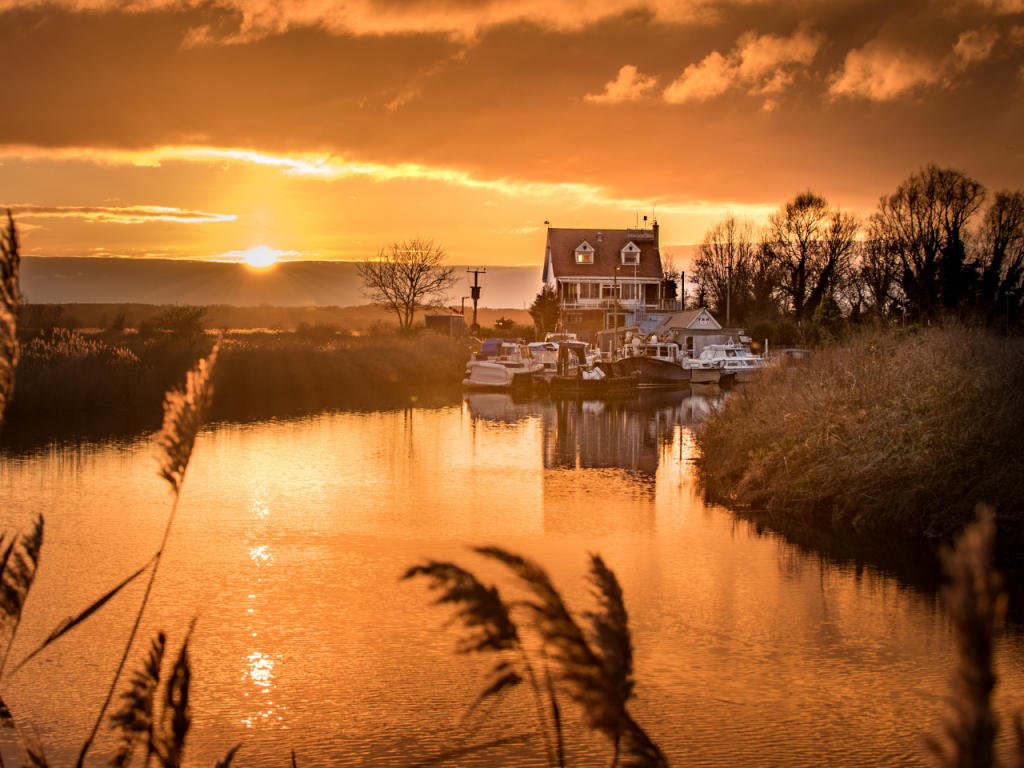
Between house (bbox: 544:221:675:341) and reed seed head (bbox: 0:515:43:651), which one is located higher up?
house (bbox: 544:221:675:341)

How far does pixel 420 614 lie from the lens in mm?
9758

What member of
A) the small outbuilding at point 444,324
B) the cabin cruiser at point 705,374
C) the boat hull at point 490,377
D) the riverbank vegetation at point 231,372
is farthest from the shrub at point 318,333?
the cabin cruiser at point 705,374

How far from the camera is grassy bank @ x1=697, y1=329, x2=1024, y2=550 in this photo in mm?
12328

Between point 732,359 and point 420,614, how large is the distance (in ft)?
139

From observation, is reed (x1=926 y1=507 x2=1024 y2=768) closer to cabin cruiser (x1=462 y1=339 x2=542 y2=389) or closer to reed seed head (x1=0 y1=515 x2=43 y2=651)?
reed seed head (x1=0 y1=515 x2=43 y2=651)

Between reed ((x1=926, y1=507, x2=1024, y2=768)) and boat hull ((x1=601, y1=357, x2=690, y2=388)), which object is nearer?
reed ((x1=926, y1=507, x2=1024, y2=768))

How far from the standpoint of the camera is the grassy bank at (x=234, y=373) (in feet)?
90.7

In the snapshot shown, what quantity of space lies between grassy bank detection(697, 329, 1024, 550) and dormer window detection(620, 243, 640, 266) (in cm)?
5166

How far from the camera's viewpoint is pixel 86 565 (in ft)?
37.8

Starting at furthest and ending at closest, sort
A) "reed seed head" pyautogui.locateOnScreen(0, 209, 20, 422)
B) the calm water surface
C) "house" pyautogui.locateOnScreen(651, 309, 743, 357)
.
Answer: "house" pyautogui.locateOnScreen(651, 309, 743, 357), the calm water surface, "reed seed head" pyautogui.locateOnScreen(0, 209, 20, 422)

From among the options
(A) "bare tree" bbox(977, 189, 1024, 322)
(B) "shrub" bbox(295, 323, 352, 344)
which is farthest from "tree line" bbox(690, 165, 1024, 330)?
(B) "shrub" bbox(295, 323, 352, 344)

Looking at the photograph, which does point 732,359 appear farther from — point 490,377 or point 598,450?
point 598,450

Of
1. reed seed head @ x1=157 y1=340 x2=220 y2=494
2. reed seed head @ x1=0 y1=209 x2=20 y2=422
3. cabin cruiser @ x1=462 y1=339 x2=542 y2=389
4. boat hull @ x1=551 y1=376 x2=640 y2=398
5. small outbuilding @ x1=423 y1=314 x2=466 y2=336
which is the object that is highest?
small outbuilding @ x1=423 y1=314 x2=466 y2=336

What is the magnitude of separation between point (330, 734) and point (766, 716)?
11.3 ft
